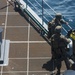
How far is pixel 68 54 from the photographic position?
11281 mm

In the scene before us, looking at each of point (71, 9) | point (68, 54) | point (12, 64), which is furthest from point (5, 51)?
point (71, 9)

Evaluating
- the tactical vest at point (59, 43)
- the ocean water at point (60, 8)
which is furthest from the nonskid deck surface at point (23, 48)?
the ocean water at point (60, 8)

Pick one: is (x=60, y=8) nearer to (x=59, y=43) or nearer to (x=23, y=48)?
(x=23, y=48)

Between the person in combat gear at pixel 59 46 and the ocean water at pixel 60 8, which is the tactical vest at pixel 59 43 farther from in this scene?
the ocean water at pixel 60 8

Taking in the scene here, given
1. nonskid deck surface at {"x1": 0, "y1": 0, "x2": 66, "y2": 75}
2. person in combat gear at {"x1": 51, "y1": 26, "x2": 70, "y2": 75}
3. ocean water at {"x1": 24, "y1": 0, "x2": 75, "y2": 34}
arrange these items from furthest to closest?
1. ocean water at {"x1": 24, "y1": 0, "x2": 75, "y2": 34}
2. nonskid deck surface at {"x1": 0, "y1": 0, "x2": 66, "y2": 75}
3. person in combat gear at {"x1": 51, "y1": 26, "x2": 70, "y2": 75}

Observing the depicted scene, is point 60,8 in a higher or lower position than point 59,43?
higher

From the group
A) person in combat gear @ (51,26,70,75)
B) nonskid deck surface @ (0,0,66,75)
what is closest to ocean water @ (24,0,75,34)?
nonskid deck surface @ (0,0,66,75)

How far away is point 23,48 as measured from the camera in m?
12.4

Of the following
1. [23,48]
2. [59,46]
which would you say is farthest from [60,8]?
[59,46]

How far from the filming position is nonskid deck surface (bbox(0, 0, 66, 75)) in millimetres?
11391

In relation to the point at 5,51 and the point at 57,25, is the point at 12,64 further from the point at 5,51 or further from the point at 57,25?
the point at 57,25

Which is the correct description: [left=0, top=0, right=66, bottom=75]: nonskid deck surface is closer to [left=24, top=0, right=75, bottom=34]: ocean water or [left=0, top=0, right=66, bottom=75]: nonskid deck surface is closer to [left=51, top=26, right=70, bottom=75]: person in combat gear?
[left=51, top=26, right=70, bottom=75]: person in combat gear

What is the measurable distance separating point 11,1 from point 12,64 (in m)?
4.21

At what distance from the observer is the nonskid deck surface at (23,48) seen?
1139 cm
